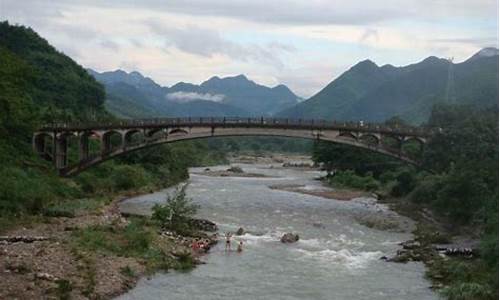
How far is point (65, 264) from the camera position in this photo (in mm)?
29844

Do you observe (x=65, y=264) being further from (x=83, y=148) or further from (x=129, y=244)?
(x=83, y=148)

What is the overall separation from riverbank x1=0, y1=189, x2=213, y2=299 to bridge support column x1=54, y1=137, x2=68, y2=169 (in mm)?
18480

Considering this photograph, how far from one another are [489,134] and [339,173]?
1344 inches

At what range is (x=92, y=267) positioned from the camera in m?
30.0

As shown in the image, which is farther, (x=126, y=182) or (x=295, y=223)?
(x=126, y=182)

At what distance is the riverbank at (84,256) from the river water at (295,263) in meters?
1.26

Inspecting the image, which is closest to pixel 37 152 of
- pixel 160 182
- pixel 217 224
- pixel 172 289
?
pixel 160 182

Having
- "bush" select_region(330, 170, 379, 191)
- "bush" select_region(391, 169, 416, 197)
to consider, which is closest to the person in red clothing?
"bush" select_region(391, 169, 416, 197)

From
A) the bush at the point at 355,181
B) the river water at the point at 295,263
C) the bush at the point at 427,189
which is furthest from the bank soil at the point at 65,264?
the bush at the point at 355,181

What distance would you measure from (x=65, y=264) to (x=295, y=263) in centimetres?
1178

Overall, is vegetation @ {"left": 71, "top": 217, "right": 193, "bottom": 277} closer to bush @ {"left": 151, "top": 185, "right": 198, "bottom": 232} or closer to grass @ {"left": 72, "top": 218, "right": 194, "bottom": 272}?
grass @ {"left": 72, "top": 218, "right": 194, "bottom": 272}

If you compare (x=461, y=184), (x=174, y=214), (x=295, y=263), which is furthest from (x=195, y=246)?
(x=461, y=184)

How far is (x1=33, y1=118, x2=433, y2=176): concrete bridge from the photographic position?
199 feet

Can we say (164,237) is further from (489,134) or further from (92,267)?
(489,134)
